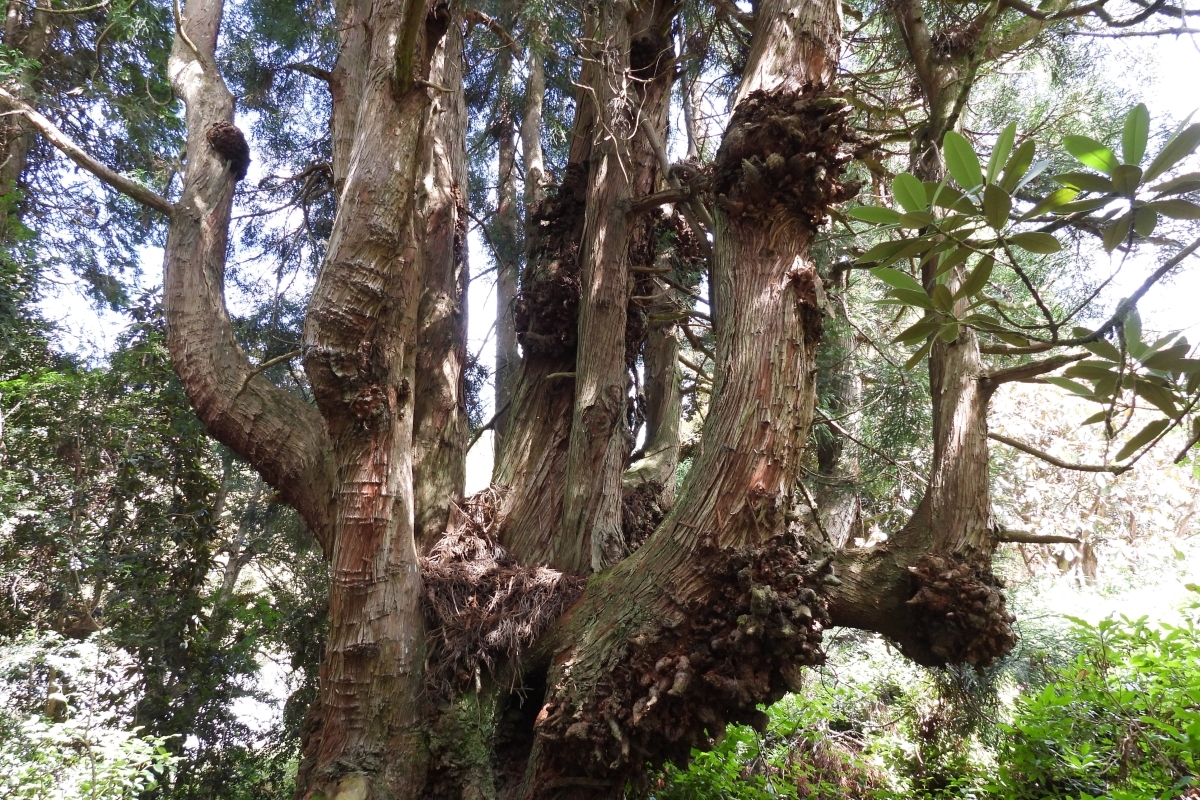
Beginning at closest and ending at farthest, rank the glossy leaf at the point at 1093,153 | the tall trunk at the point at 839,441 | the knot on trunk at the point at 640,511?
the glossy leaf at the point at 1093,153
the knot on trunk at the point at 640,511
the tall trunk at the point at 839,441

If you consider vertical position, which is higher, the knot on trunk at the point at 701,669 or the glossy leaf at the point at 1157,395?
the glossy leaf at the point at 1157,395

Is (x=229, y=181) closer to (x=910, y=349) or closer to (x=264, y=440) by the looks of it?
(x=264, y=440)

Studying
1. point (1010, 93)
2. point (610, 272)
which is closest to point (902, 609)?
point (610, 272)

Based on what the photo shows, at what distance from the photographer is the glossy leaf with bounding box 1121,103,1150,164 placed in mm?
972

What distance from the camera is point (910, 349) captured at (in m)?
4.63

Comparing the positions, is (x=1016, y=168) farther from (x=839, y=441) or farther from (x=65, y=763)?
(x=839, y=441)

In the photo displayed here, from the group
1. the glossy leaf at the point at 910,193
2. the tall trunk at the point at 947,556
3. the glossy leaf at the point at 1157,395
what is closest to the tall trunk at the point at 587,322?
the tall trunk at the point at 947,556

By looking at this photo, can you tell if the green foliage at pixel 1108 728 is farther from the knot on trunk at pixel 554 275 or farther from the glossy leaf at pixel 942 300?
the knot on trunk at pixel 554 275

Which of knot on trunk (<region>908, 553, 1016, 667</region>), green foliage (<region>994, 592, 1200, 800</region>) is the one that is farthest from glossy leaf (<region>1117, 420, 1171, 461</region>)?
green foliage (<region>994, 592, 1200, 800</region>)

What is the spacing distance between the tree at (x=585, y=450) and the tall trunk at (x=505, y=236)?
145cm

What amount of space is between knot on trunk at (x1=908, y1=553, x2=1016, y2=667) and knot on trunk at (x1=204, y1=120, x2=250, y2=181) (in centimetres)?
336

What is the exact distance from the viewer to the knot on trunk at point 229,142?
10.9 feet

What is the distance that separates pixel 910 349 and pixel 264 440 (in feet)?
12.6

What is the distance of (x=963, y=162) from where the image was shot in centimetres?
115
